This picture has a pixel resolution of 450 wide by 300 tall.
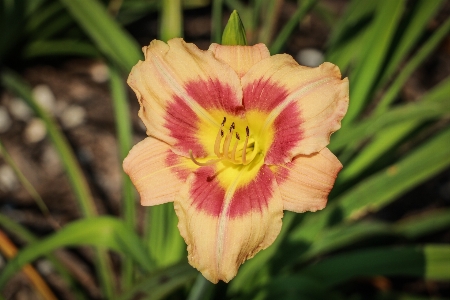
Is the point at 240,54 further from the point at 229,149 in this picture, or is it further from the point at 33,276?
the point at 33,276

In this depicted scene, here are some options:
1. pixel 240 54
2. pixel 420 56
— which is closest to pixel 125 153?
pixel 240 54

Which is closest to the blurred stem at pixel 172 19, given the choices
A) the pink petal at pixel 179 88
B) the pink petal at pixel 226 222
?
the pink petal at pixel 179 88

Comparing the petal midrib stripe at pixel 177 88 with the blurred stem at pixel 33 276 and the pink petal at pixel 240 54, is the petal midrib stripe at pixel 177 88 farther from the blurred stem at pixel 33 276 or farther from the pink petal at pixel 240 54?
the blurred stem at pixel 33 276

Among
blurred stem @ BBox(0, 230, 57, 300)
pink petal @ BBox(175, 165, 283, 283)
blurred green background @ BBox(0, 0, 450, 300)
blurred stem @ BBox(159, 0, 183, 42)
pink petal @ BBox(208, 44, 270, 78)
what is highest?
pink petal @ BBox(208, 44, 270, 78)

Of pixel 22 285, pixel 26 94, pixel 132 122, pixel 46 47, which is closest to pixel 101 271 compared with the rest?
pixel 22 285

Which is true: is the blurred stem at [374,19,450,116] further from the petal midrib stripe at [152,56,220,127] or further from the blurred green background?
the petal midrib stripe at [152,56,220,127]

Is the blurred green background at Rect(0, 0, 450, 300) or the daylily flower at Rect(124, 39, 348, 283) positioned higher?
the daylily flower at Rect(124, 39, 348, 283)

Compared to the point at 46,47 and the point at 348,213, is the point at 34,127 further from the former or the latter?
the point at 348,213

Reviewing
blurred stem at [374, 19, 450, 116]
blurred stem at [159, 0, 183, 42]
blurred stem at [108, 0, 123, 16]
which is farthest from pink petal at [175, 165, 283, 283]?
blurred stem at [108, 0, 123, 16]
